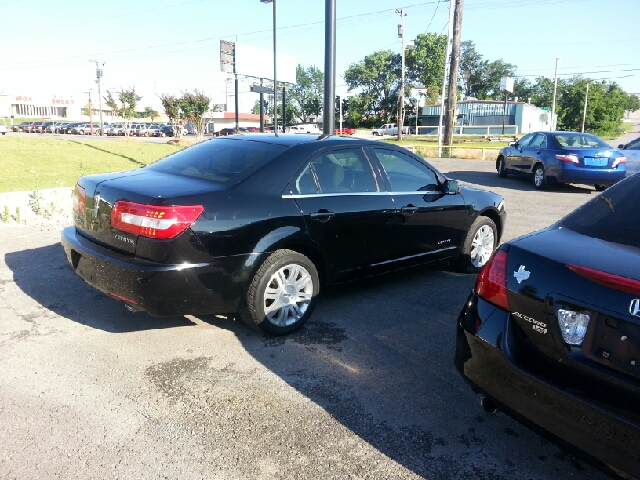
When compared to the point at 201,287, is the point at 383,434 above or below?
below

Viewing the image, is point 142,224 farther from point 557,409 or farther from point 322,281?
point 557,409

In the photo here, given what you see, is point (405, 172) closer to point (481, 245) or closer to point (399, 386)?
point (481, 245)

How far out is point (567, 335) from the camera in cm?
236

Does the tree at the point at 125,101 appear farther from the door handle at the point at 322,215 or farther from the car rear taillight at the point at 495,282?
the car rear taillight at the point at 495,282

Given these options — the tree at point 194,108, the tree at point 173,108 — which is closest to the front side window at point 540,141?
the tree at point 194,108

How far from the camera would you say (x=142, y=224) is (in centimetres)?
376

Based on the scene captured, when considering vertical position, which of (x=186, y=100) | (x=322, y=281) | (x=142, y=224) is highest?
(x=186, y=100)

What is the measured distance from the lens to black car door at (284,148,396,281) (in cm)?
449

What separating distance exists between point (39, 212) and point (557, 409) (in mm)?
8085

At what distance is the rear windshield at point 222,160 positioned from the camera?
437cm

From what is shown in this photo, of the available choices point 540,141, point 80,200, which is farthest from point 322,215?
point 540,141

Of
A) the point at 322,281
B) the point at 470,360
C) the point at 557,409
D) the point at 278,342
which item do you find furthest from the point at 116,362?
the point at 557,409

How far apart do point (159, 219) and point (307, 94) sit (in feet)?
372

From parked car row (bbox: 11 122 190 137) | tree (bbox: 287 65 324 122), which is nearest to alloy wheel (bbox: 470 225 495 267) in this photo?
parked car row (bbox: 11 122 190 137)
